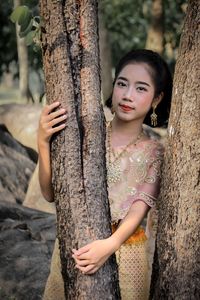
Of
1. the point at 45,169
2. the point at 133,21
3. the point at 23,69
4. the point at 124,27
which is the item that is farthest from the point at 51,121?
the point at 133,21

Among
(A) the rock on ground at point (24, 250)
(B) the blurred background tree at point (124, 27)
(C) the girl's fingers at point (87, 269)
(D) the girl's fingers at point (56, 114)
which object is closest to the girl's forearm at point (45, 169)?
(D) the girl's fingers at point (56, 114)

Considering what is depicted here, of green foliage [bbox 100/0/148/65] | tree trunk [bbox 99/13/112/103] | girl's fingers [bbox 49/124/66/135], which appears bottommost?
green foliage [bbox 100/0/148/65]

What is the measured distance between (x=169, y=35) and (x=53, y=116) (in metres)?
14.2

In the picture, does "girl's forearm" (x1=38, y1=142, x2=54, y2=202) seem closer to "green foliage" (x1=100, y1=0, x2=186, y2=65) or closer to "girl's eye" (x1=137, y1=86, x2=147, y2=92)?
"girl's eye" (x1=137, y1=86, x2=147, y2=92)

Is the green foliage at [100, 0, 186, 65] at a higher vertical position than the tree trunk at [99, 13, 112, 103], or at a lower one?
lower

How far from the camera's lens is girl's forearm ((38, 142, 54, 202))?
93.1 inches

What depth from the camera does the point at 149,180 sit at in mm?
2600

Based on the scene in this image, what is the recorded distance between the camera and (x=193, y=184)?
96.3 inches

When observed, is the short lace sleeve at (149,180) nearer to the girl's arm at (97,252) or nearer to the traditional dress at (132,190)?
the traditional dress at (132,190)

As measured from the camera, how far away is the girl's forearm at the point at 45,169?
237cm

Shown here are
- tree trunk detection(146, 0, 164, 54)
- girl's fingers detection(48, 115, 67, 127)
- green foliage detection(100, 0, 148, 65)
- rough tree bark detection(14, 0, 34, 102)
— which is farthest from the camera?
green foliage detection(100, 0, 148, 65)

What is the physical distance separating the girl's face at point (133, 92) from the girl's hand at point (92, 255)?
0.57 m

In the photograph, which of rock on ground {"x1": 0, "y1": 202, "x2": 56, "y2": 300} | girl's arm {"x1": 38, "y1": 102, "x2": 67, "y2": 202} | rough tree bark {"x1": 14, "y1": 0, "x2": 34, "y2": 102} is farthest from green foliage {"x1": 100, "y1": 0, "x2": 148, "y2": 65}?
girl's arm {"x1": 38, "y1": 102, "x2": 67, "y2": 202}

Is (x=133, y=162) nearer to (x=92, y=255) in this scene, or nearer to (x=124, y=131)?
(x=124, y=131)
